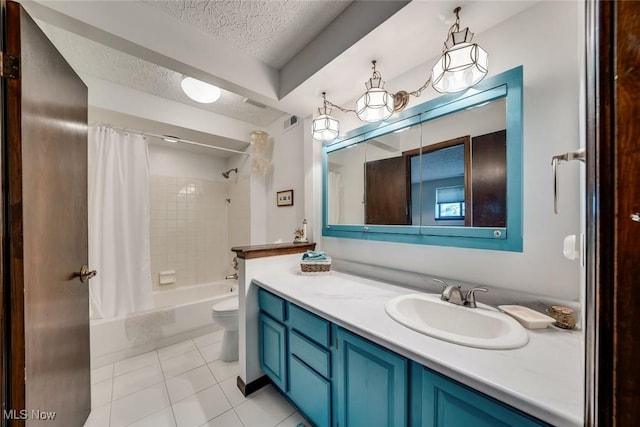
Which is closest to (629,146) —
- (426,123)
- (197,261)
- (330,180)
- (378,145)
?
(426,123)

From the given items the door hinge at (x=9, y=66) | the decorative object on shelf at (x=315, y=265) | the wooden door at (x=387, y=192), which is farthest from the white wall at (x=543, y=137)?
the door hinge at (x=9, y=66)

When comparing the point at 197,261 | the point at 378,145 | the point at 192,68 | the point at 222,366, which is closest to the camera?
the point at 192,68

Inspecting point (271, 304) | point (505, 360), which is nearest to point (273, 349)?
point (271, 304)

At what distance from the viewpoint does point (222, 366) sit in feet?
6.27

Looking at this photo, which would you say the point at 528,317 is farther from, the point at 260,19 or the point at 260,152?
the point at 260,152

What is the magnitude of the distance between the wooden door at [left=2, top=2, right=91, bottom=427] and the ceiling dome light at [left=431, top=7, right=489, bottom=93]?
165 cm

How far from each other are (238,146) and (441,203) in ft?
Result: 8.48

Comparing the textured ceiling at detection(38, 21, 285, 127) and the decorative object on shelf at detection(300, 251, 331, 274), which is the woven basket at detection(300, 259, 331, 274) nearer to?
the decorative object on shelf at detection(300, 251, 331, 274)

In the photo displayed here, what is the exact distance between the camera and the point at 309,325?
47.6 inches

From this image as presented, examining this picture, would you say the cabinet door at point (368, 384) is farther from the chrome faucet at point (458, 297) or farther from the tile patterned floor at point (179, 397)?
the tile patterned floor at point (179, 397)

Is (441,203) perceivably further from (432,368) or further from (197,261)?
(197,261)

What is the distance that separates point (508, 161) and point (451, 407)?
1.04 meters

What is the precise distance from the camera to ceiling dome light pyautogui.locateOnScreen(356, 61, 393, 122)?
56.8 inches

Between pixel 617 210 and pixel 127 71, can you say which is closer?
pixel 617 210
